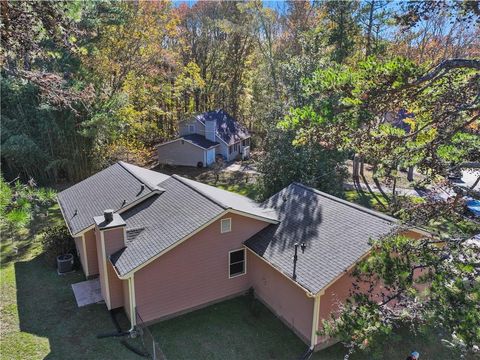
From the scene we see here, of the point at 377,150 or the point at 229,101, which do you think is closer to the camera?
the point at 377,150

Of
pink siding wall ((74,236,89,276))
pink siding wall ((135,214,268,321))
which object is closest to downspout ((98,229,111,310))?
pink siding wall ((135,214,268,321))

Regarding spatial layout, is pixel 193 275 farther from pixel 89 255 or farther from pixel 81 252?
pixel 81 252

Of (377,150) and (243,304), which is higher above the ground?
(377,150)

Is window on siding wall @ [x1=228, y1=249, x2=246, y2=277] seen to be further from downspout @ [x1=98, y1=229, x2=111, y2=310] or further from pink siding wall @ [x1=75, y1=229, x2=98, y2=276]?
pink siding wall @ [x1=75, y1=229, x2=98, y2=276]

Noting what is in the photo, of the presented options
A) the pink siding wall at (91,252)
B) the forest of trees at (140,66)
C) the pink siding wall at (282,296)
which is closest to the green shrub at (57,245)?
the pink siding wall at (91,252)

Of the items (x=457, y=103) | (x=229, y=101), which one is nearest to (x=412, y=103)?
(x=457, y=103)

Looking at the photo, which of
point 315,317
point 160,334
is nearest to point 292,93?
point 315,317

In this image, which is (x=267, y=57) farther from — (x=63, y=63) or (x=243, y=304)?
(x=243, y=304)
